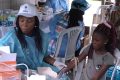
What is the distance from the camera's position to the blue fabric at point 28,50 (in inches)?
69.7

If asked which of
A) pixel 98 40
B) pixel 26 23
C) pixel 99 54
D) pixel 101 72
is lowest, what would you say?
pixel 101 72

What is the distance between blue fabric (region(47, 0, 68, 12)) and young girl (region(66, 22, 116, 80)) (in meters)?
1.28

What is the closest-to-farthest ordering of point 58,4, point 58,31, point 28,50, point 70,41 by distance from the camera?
point 28,50, point 70,41, point 58,31, point 58,4

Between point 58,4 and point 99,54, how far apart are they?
60.3 inches

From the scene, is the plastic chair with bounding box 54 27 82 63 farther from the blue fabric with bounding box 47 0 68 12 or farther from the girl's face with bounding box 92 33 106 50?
the blue fabric with bounding box 47 0 68 12

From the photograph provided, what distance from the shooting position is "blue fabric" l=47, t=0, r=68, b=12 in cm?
341

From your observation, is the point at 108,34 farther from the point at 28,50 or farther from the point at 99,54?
the point at 28,50

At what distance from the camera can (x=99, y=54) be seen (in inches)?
84.3

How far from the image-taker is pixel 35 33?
1.95 meters

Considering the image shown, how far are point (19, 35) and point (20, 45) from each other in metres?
0.09

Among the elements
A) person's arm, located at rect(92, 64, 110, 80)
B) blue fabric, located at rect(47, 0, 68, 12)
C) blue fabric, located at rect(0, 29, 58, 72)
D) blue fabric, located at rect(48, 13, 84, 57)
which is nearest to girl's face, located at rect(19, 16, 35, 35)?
blue fabric, located at rect(0, 29, 58, 72)

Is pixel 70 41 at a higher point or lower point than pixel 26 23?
lower

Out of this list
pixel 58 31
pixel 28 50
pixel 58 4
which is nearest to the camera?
pixel 28 50

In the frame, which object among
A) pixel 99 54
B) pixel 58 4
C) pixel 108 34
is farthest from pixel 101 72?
pixel 58 4
